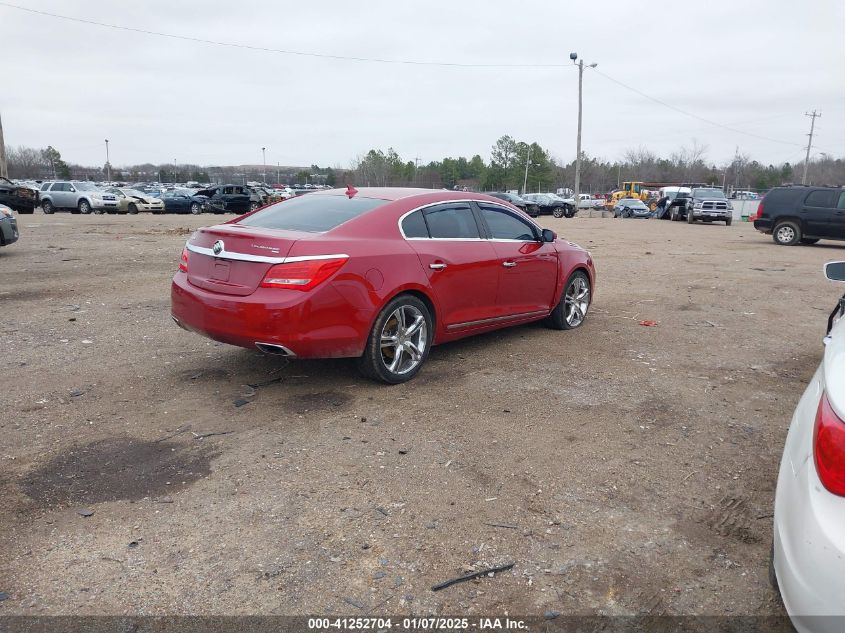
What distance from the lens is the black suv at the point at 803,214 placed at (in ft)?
60.7

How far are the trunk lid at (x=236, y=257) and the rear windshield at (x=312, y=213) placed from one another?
0.21m

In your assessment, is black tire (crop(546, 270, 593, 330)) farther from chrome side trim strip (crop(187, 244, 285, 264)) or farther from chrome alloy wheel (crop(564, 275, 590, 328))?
chrome side trim strip (crop(187, 244, 285, 264))

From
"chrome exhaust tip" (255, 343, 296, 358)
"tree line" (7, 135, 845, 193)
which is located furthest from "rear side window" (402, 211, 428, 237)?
"tree line" (7, 135, 845, 193)

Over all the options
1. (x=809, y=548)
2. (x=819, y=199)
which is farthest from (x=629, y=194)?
(x=809, y=548)

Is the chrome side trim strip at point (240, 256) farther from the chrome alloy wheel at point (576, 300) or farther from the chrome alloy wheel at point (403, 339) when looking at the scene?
the chrome alloy wheel at point (576, 300)

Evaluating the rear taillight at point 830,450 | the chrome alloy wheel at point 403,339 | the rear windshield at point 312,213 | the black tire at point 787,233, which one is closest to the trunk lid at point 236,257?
the rear windshield at point 312,213

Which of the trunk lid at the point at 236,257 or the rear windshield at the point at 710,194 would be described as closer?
the trunk lid at the point at 236,257

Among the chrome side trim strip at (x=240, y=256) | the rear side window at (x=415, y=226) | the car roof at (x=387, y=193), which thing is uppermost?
the car roof at (x=387, y=193)

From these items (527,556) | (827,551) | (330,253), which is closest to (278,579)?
(527,556)

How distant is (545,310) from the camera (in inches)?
281

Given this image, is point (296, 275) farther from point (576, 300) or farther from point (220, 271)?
point (576, 300)

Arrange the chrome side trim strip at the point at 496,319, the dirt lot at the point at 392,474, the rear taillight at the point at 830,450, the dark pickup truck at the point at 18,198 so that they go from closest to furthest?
the rear taillight at the point at 830,450 < the dirt lot at the point at 392,474 < the chrome side trim strip at the point at 496,319 < the dark pickup truck at the point at 18,198

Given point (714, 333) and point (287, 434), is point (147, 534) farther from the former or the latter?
point (714, 333)

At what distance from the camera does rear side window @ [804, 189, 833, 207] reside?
61.3 ft
